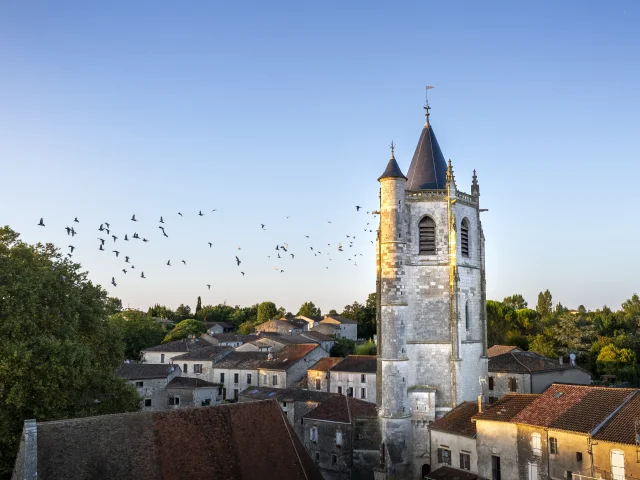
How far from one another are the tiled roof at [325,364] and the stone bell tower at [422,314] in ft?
75.9

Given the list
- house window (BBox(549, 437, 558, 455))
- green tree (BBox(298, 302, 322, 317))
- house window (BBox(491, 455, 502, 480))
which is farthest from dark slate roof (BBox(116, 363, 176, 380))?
green tree (BBox(298, 302, 322, 317))

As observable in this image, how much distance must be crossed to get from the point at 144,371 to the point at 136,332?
2819cm

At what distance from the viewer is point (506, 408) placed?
26.4m

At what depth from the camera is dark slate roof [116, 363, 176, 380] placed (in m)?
49.9

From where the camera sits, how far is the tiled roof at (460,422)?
2689cm

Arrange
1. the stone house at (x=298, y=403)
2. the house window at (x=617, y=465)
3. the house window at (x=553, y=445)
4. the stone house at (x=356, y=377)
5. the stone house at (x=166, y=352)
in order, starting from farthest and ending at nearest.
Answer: the stone house at (x=166, y=352), the stone house at (x=356, y=377), the stone house at (x=298, y=403), the house window at (x=553, y=445), the house window at (x=617, y=465)

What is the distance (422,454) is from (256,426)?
10432 mm

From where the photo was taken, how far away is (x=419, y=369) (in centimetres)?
2959

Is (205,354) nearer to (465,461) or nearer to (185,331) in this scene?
(185,331)

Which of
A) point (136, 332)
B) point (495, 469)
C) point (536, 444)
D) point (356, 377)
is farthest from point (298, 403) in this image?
point (136, 332)

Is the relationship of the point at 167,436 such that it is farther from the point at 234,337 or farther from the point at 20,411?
the point at 234,337

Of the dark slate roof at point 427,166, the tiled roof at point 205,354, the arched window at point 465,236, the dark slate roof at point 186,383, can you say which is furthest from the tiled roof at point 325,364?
the dark slate roof at point 427,166

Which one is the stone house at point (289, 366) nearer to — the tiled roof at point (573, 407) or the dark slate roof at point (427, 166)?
the dark slate roof at point (427, 166)

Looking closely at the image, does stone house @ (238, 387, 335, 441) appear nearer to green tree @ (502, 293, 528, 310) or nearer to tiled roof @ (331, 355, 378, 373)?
tiled roof @ (331, 355, 378, 373)
